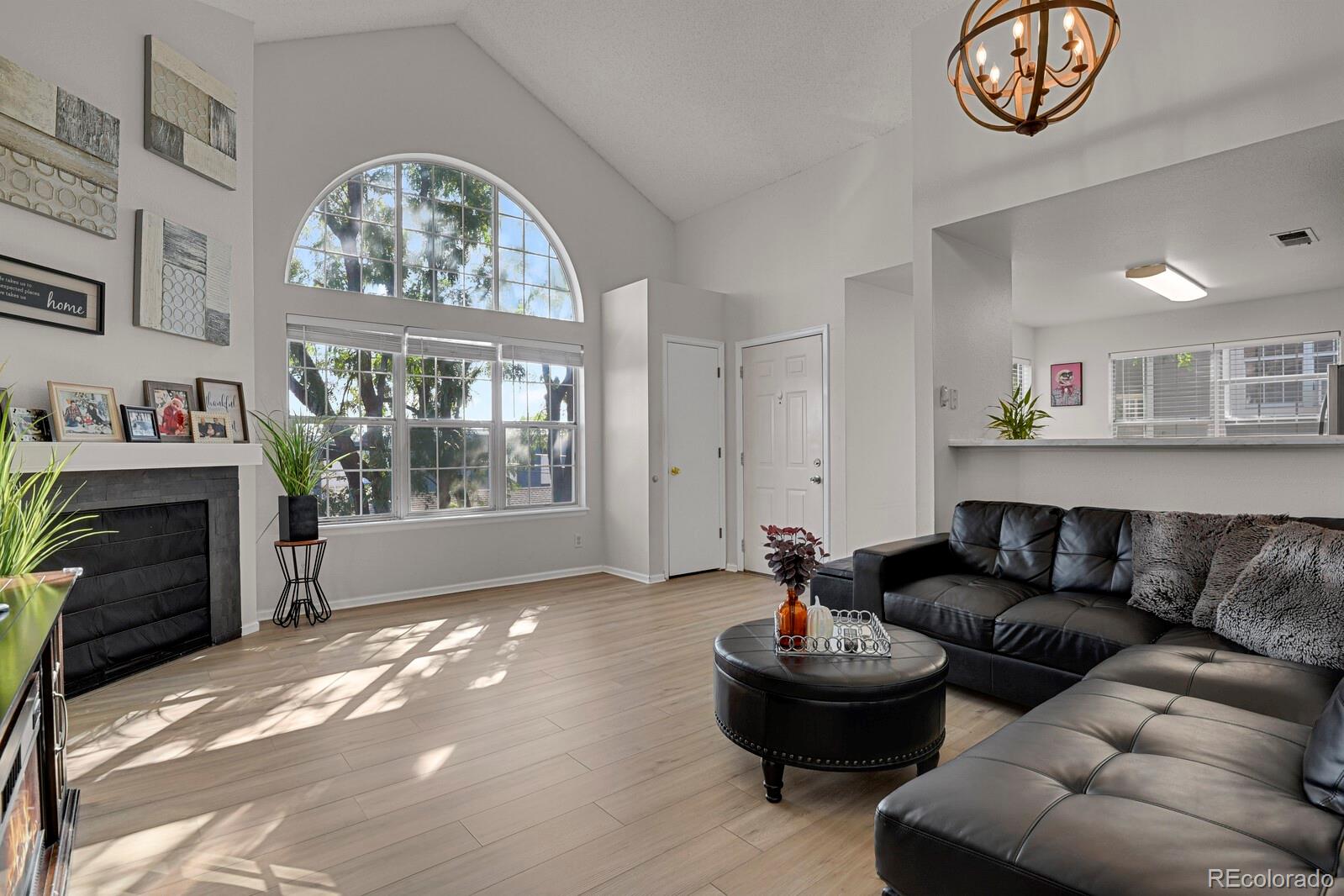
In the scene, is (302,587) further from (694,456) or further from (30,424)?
(694,456)

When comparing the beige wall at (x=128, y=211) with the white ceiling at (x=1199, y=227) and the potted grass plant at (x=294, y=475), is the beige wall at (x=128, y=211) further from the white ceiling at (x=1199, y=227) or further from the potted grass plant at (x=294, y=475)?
the white ceiling at (x=1199, y=227)

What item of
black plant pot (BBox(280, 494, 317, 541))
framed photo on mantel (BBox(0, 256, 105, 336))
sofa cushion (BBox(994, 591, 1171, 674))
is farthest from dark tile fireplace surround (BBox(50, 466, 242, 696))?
sofa cushion (BBox(994, 591, 1171, 674))

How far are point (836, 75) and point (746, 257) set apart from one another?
1.75 metres

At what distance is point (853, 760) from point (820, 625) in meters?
0.43

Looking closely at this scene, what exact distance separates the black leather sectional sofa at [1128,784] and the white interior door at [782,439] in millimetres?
2853

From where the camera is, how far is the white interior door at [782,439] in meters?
5.40

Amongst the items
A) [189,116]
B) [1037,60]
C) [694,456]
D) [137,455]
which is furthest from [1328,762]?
[189,116]

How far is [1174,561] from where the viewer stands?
8.63 ft

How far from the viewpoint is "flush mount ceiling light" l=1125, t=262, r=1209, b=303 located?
5.03m

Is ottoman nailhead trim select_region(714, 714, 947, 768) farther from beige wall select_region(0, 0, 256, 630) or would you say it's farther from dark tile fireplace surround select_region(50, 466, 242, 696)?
beige wall select_region(0, 0, 256, 630)

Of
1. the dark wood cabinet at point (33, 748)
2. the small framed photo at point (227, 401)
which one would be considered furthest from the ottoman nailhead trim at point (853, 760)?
the small framed photo at point (227, 401)

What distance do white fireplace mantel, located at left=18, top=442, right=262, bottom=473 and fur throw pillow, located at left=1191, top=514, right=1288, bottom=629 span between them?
175 inches

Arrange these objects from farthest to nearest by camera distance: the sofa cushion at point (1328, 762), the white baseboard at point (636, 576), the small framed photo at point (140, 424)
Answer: the white baseboard at point (636, 576) < the small framed photo at point (140, 424) < the sofa cushion at point (1328, 762)

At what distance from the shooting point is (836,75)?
4.53m
